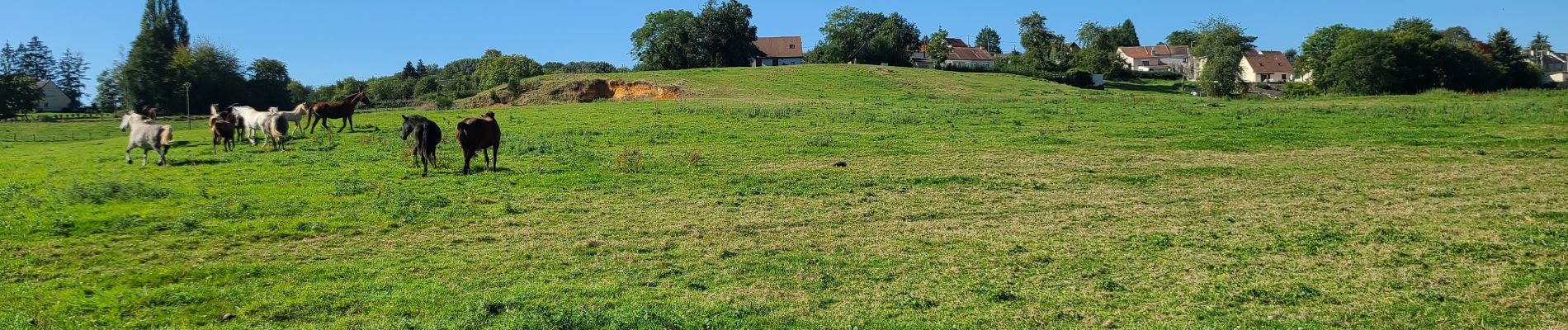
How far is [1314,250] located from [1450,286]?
6.19 feet

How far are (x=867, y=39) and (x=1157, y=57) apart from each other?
166 ft

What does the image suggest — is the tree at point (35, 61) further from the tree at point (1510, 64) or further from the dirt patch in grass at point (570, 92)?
the tree at point (1510, 64)

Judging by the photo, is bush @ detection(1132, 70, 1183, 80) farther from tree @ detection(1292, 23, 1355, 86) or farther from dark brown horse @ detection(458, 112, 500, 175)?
dark brown horse @ detection(458, 112, 500, 175)

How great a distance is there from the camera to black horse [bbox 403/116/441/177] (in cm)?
1856

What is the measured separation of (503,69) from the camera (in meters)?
94.0

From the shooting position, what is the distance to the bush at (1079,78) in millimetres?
69375

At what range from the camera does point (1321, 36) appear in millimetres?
87875

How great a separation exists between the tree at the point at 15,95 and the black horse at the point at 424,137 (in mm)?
51280

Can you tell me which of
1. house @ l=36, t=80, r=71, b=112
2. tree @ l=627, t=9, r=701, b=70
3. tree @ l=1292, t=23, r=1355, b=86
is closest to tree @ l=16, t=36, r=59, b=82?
house @ l=36, t=80, r=71, b=112

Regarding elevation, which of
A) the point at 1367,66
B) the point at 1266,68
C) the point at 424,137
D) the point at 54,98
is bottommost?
the point at 424,137

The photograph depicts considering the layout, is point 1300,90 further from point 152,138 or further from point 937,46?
point 152,138

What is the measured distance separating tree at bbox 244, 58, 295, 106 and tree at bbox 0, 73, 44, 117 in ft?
40.6

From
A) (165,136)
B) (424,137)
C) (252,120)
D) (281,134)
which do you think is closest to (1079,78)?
(252,120)

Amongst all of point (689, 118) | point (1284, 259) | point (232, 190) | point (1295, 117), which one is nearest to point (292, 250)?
point (232, 190)
